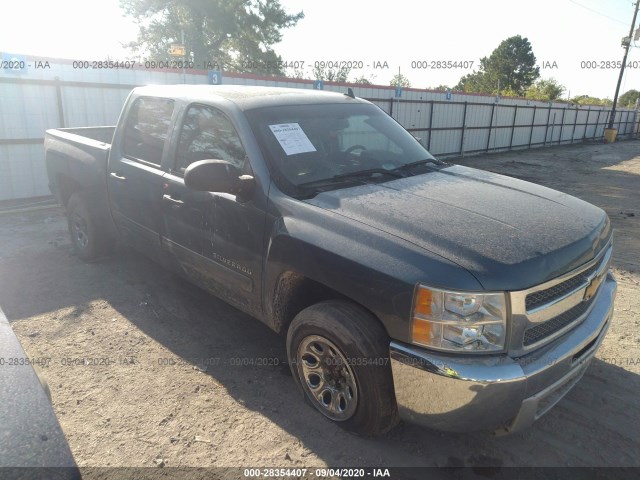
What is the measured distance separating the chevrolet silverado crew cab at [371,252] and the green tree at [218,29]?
29849 mm

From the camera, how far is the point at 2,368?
1.65 metres

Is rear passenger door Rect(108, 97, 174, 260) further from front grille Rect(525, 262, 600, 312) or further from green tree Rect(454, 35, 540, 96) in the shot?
green tree Rect(454, 35, 540, 96)

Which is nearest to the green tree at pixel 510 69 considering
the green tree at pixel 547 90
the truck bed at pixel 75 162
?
the green tree at pixel 547 90

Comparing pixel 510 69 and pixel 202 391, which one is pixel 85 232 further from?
pixel 510 69

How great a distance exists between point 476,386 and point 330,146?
6.25ft

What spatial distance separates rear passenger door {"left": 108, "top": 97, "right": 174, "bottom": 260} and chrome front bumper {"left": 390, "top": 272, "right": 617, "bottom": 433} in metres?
2.45

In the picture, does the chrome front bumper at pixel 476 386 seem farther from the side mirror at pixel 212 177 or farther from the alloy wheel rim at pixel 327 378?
the side mirror at pixel 212 177

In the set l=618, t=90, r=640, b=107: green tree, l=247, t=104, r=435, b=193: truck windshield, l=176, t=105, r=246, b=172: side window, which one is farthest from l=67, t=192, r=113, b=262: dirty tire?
l=618, t=90, r=640, b=107: green tree

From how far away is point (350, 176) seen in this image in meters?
3.12

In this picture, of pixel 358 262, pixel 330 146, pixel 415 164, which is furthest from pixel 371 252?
pixel 415 164

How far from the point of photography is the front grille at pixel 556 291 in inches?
87.4

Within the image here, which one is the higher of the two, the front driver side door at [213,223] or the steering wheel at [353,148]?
the steering wheel at [353,148]

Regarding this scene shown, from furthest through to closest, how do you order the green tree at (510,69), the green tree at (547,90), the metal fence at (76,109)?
the green tree at (510,69) < the green tree at (547,90) < the metal fence at (76,109)

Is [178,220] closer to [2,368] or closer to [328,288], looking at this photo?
[328,288]
